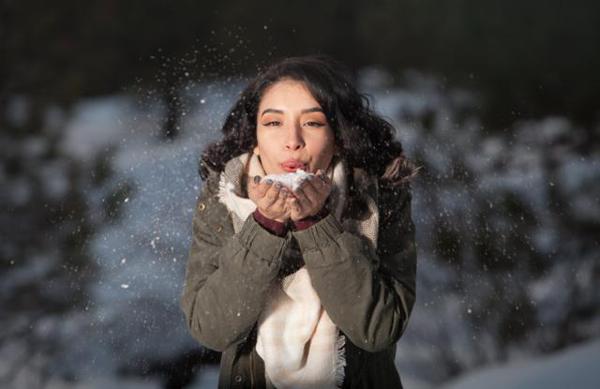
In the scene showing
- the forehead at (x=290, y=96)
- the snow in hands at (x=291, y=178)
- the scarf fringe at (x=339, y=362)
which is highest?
the forehead at (x=290, y=96)

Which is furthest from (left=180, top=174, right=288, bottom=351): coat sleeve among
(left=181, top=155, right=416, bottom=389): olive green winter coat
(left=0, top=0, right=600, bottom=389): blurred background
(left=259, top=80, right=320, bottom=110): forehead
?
(left=0, top=0, right=600, bottom=389): blurred background

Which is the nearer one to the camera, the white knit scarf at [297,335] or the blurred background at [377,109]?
the white knit scarf at [297,335]

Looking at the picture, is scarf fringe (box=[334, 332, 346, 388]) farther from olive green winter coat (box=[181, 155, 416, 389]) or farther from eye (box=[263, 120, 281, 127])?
eye (box=[263, 120, 281, 127])

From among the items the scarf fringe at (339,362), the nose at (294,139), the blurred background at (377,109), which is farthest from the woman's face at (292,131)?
the blurred background at (377,109)

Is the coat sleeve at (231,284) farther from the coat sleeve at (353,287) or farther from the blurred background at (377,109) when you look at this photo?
the blurred background at (377,109)

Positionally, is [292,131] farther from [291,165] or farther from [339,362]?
[339,362]

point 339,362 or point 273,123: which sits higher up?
point 273,123

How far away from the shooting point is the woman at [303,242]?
0.62 m

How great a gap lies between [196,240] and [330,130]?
131 millimetres

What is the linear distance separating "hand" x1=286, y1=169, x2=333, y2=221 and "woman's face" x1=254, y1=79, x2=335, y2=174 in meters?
0.05

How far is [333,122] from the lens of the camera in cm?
70

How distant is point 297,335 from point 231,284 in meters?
0.07

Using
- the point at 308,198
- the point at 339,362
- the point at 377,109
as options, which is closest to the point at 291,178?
the point at 308,198

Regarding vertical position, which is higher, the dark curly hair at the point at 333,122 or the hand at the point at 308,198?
the dark curly hair at the point at 333,122
